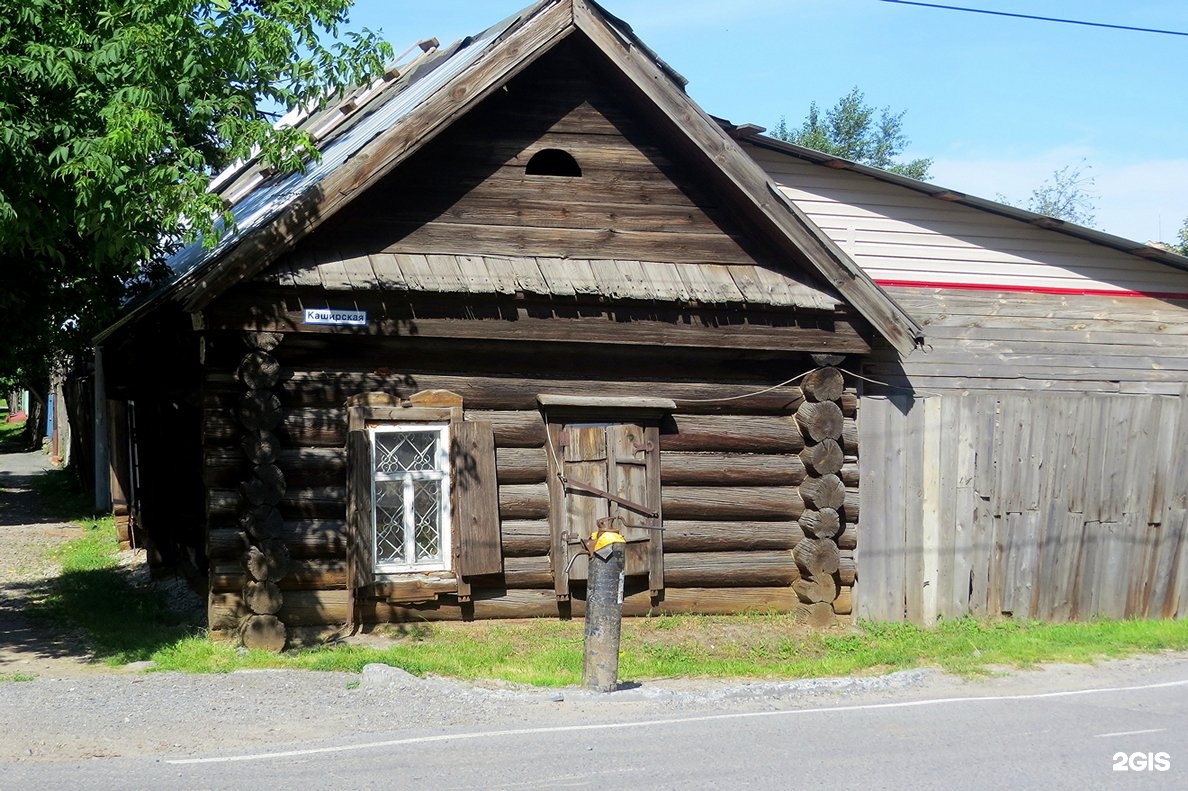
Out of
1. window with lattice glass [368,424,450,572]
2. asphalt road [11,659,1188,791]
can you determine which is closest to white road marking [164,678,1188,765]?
asphalt road [11,659,1188,791]

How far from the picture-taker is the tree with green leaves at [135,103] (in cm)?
864

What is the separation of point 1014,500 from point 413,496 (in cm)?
613

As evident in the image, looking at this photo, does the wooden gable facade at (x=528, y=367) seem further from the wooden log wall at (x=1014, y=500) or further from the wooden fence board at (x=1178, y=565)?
the wooden fence board at (x=1178, y=565)

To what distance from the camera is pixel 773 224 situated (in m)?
11.3

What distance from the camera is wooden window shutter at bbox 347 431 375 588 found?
1050 cm

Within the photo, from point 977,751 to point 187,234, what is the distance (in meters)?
6.99

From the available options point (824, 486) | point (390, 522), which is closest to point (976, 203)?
point (824, 486)

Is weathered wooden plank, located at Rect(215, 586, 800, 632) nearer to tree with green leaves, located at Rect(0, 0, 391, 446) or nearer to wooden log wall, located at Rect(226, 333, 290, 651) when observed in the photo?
wooden log wall, located at Rect(226, 333, 290, 651)

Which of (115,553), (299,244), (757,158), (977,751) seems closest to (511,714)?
(977,751)

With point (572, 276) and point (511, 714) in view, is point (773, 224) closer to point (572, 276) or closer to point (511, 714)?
point (572, 276)

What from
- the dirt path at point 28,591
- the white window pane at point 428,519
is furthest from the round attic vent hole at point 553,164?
the dirt path at point 28,591

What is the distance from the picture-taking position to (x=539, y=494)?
36.9 ft

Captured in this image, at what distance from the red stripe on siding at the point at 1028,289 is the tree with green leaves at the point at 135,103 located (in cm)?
642

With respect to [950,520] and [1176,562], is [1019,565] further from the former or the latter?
[1176,562]
